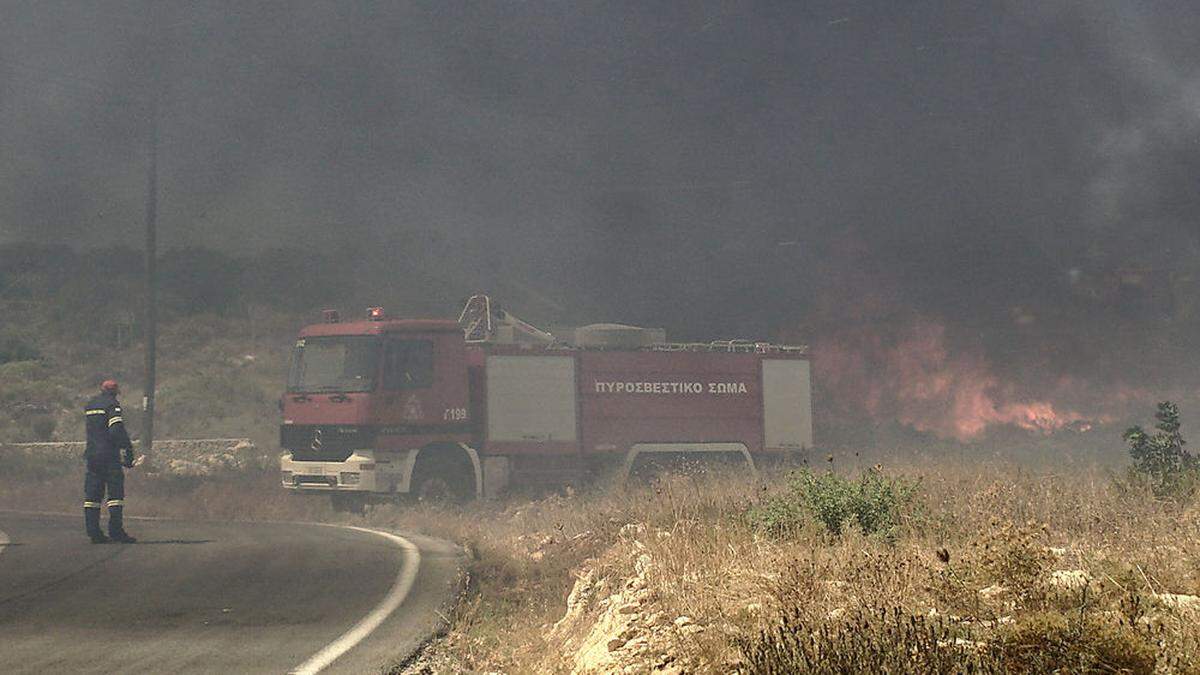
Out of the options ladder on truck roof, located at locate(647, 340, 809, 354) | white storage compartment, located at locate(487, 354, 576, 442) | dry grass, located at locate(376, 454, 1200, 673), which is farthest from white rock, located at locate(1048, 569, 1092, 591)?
ladder on truck roof, located at locate(647, 340, 809, 354)

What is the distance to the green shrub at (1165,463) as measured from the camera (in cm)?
1062

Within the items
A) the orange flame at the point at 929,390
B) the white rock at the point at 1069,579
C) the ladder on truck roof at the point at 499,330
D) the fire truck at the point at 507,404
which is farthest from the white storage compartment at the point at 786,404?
the white rock at the point at 1069,579

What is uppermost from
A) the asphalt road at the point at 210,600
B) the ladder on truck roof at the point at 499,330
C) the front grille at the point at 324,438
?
the ladder on truck roof at the point at 499,330

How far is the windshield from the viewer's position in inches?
719

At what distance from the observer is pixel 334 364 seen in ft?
60.3


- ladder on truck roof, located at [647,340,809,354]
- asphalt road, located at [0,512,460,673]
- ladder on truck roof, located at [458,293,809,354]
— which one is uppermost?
ladder on truck roof, located at [458,293,809,354]

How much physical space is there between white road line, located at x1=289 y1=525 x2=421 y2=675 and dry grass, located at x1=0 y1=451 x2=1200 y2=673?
59 cm

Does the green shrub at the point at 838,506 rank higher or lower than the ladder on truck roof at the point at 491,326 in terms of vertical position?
lower

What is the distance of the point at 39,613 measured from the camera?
7910 mm

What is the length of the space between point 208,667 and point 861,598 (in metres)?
3.84

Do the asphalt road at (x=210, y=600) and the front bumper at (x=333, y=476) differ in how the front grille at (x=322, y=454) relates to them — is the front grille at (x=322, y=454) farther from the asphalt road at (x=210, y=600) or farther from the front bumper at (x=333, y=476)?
the asphalt road at (x=210, y=600)

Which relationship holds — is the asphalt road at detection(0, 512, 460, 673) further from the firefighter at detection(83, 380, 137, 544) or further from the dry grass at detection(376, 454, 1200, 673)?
the dry grass at detection(376, 454, 1200, 673)

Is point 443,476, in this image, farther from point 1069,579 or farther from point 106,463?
point 1069,579

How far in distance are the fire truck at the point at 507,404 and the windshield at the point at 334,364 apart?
2 cm
